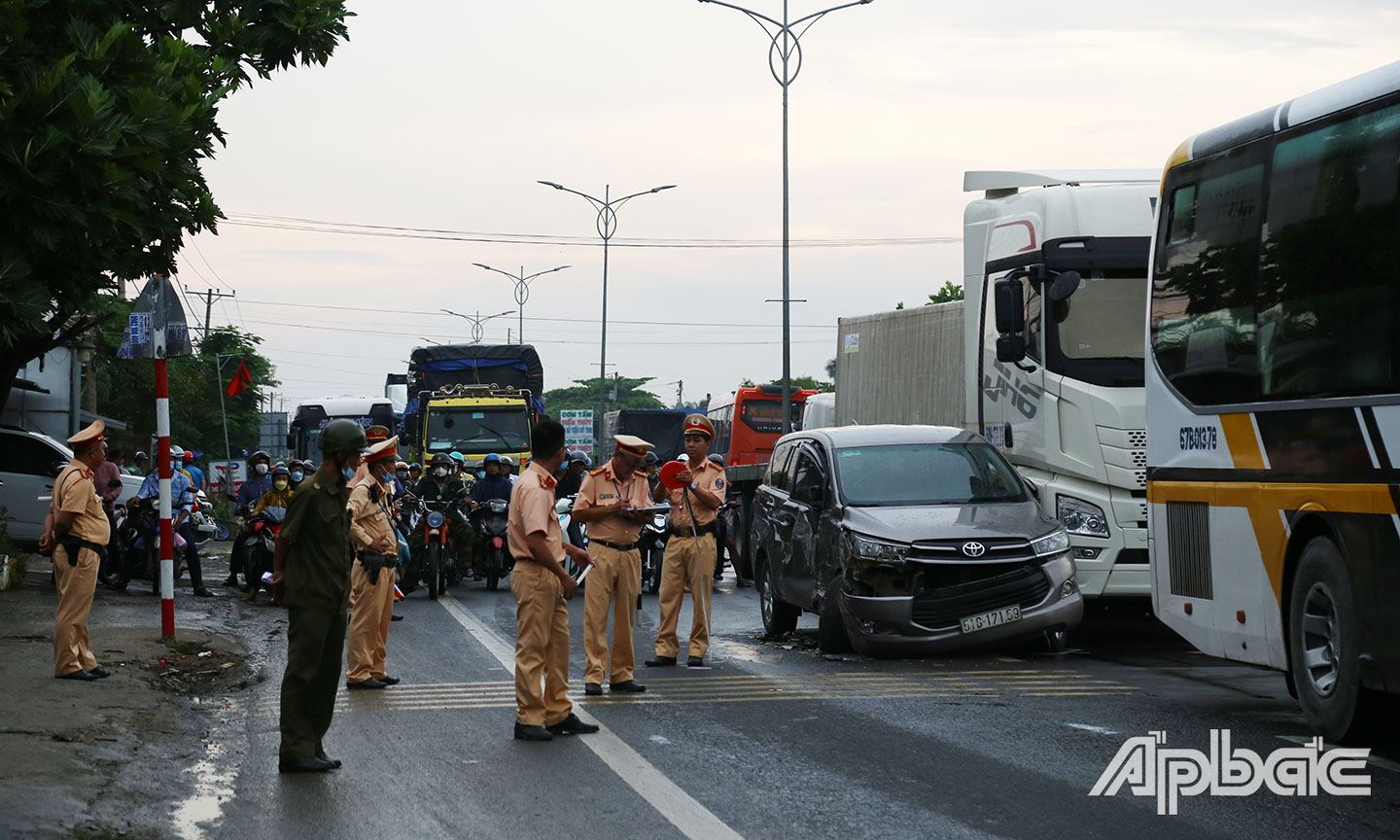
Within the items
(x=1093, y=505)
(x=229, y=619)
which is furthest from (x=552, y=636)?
(x=229, y=619)

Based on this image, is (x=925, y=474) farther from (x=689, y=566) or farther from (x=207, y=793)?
(x=207, y=793)

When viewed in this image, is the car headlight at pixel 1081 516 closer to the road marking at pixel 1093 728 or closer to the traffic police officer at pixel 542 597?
the road marking at pixel 1093 728

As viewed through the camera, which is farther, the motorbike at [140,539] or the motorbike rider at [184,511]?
the motorbike at [140,539]

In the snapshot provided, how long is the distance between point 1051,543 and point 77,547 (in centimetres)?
732

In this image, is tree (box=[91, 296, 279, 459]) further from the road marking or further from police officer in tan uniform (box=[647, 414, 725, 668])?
the road marking

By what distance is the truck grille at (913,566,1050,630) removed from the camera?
1244cm

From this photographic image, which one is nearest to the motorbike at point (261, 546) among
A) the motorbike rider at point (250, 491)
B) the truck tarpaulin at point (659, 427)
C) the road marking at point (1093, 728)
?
the motorbike rider at point (250, 491)

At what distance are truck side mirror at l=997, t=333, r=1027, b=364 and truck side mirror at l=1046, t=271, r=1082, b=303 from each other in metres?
0.47

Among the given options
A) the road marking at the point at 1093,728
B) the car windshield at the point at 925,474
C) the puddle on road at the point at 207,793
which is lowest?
the puddle on road at the point at 207,793

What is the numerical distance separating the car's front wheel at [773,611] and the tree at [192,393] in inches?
1148

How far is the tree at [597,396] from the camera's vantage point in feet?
460

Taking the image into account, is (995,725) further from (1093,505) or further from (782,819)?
(1093,505)

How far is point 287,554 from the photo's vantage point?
8422mm

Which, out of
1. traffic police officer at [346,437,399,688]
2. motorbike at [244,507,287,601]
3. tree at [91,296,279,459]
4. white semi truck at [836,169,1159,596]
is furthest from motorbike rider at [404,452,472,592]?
tree at [91,296,279,459]
